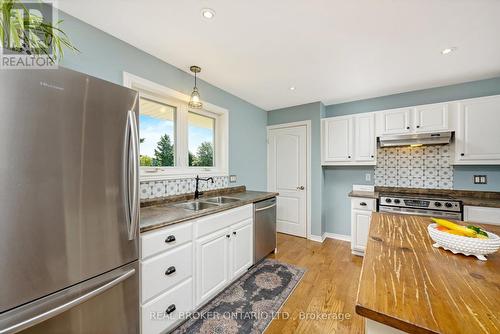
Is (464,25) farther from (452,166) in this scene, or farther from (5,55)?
(5,55)

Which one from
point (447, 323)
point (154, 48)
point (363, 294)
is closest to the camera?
point (447, 323)

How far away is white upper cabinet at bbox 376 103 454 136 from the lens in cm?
257

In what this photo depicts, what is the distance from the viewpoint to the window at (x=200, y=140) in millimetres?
2637

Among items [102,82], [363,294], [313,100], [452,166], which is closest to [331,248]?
[452,166]

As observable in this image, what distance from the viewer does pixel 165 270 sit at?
1454mm

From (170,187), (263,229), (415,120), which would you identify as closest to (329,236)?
(263,229)

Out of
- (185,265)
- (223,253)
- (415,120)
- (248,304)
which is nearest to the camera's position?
(185,265)

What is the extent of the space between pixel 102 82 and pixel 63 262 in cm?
94

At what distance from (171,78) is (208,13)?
3.18 ft

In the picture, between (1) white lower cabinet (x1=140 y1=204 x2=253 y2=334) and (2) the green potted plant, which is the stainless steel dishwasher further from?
(2) the green potted plant

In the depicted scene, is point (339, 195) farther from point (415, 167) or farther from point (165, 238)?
point (165, 238)

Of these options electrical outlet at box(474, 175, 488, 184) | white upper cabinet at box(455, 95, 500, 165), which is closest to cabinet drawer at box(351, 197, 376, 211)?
white upper cabinet at box(455, 95, 500, 165)

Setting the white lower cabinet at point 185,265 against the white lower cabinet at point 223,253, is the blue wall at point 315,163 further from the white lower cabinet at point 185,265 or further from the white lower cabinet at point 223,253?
the white lower cabinet at point 185,265

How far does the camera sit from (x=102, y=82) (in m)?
1.09
